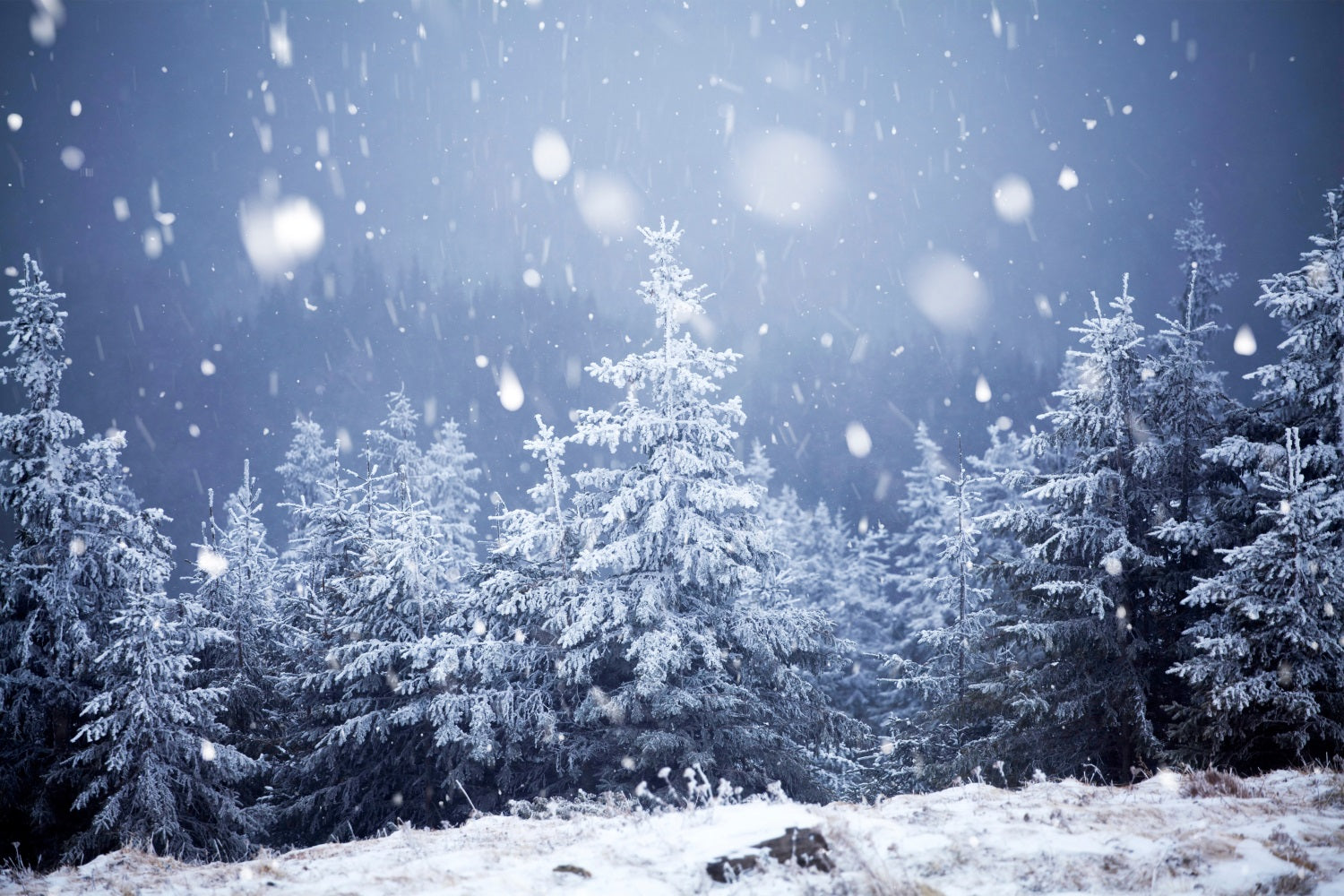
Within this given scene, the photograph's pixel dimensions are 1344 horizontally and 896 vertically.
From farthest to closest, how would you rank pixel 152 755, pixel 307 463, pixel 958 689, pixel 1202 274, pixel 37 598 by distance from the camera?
pixel 307 463 → pixel 1202 274 → pixel 958 689 → pixel 37 598 → pixel 152 755

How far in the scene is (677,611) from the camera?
15.6 m

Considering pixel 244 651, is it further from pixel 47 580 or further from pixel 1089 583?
pixel 1089 583

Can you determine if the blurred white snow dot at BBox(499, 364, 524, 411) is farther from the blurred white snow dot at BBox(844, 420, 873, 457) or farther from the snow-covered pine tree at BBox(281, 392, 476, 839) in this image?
the snow-covered pine tree at BBox(281, 392, 476, 839)

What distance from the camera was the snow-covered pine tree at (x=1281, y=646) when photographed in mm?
10727

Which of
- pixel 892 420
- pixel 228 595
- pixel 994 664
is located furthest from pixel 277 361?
pixel 994 664

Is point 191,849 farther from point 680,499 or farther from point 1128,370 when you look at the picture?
point 1128,370

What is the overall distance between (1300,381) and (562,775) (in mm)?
15584

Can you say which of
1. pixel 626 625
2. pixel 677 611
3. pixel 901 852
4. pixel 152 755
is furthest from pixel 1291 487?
pixel 152 755

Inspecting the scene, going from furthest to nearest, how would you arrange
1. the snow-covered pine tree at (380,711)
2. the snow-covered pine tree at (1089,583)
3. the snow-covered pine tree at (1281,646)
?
the snow-covered pine tree at (380,711)
the snow-covered pine tree at (1089,583)
the snow-covered pine tree at (1281,646)

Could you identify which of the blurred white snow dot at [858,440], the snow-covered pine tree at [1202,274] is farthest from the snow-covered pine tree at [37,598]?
the blurred white snow dot at [858,440]

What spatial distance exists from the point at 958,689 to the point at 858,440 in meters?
134

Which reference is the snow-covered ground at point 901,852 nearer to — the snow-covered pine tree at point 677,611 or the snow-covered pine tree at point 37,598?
the snow-covered pine tree at point 677,611

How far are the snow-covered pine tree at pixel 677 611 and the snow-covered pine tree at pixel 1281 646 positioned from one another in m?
7.12

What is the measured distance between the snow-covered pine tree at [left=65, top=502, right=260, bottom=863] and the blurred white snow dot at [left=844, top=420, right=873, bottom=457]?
13909 cm
